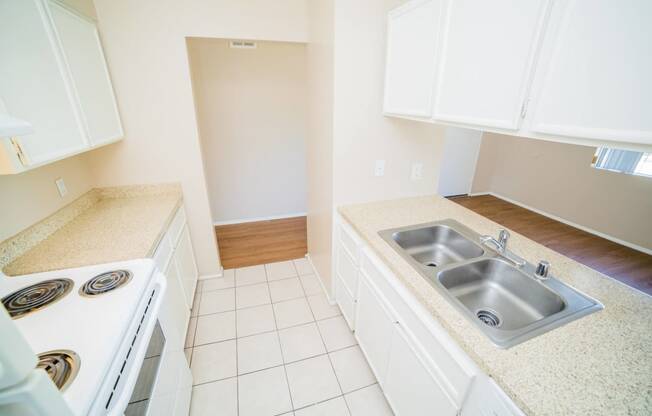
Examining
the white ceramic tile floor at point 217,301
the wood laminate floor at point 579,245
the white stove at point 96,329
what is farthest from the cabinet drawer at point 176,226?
the wood laminate floor at point 579,245

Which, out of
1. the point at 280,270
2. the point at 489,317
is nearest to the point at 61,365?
the point at 489,317

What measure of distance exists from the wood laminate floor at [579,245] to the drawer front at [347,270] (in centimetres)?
294

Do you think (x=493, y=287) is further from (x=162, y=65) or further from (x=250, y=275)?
(x=162, y=65)

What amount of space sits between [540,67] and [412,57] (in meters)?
0.71

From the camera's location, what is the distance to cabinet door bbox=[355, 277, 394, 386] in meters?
1.41

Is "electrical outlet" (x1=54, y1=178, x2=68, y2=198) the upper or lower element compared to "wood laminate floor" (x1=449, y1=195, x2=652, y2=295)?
upper

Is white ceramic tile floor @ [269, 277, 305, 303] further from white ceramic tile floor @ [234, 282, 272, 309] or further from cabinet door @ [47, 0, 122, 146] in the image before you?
cabinet door @ [47, 0, 122, 146]

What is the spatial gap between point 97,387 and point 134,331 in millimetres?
252

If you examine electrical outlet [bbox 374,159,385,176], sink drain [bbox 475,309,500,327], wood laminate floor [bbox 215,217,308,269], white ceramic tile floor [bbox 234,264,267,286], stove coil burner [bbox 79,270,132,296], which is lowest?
white ceramic tile floor [bbox 234,264,267,286]

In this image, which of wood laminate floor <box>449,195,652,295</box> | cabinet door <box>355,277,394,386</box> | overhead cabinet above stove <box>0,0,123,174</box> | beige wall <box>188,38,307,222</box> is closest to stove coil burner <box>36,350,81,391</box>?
overhead cabinet above stove <box>0,0,123,174</box>

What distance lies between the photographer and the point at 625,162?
11.0ft

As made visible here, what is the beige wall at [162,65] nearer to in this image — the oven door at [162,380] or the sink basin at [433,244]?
the oven door at [162,380]

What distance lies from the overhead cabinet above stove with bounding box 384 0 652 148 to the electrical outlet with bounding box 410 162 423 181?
680mm

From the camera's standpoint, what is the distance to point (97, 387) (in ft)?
2.33
